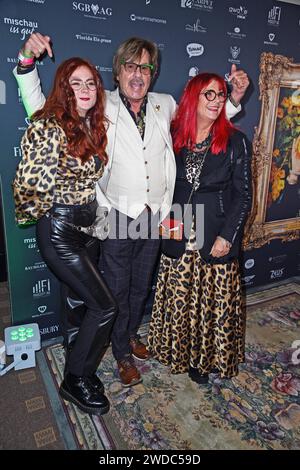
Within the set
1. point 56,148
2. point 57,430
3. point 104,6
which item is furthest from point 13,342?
point 104,6

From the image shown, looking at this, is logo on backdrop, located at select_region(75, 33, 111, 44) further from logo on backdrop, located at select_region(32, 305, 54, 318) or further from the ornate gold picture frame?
logo on backdrop, located at select_region(32, 305, 54, 318)

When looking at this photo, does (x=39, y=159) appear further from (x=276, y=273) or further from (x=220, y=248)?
(x=276, y=273)

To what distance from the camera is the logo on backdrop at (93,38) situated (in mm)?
2467

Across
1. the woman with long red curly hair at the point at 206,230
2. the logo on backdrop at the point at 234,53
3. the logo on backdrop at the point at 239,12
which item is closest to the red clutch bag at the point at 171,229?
the woman with long red curly hair at the point at 206,230

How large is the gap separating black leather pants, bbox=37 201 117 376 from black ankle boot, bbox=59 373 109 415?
0.06 m

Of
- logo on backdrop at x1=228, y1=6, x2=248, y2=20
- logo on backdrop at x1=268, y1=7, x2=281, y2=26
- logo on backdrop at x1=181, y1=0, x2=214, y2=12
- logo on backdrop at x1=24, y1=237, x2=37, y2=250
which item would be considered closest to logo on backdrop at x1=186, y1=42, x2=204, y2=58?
logo on backdrop at x1=181, y1=0, x2=214, y2=12

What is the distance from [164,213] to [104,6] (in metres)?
1.51

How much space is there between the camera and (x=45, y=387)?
2438mm

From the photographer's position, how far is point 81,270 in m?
2.05

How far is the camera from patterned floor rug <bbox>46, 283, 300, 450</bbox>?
205 cm

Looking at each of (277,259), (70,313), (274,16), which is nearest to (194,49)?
(274,16)

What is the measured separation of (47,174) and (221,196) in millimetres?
1033

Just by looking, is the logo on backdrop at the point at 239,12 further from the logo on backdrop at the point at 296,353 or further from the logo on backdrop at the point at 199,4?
the logo on backdrop at the point at 296,353

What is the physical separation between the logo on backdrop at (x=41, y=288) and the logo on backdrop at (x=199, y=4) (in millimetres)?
2423
